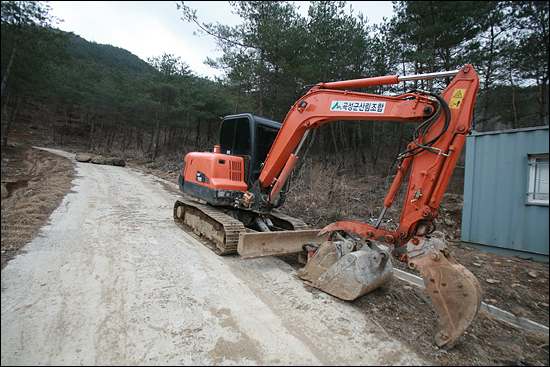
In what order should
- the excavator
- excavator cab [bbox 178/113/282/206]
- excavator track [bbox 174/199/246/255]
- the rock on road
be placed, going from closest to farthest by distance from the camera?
the rock on road, the excavator, excavator track [bbox 174/199/246/255], excavator cab [bbox 178/113/282/206]

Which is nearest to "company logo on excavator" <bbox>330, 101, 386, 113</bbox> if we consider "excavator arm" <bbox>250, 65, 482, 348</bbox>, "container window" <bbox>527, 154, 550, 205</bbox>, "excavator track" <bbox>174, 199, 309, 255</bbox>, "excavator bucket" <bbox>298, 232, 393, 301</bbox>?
"excavator arm" <bbox>250, 65, 482, 348</bbox>

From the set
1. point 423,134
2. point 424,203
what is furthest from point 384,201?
point 423,134

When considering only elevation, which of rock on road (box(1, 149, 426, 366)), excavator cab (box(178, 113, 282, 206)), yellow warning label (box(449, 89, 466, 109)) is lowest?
rock on road (box(1, 149, 426, 366))

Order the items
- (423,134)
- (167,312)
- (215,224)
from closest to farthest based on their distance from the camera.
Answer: (167,312), (423,134), (215,224)

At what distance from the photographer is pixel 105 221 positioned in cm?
580

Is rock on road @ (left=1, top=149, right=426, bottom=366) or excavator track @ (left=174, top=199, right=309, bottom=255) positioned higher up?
excavator track @ (left=174, top=199, right=309, bottom=255)

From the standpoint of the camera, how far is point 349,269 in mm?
3215

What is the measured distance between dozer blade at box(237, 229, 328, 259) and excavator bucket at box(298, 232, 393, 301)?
2.41 ft

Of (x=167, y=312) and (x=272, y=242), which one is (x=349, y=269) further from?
(x=167, y=312)

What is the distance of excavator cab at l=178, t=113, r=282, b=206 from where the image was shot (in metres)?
4.89

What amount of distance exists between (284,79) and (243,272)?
1165 centimetres

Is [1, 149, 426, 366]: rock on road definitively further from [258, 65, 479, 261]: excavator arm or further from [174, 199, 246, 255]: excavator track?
[258, 65, 479, 261]: excavator arm

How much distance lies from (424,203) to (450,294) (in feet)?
2.97

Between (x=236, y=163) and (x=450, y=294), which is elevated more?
(x=236, y=163)
